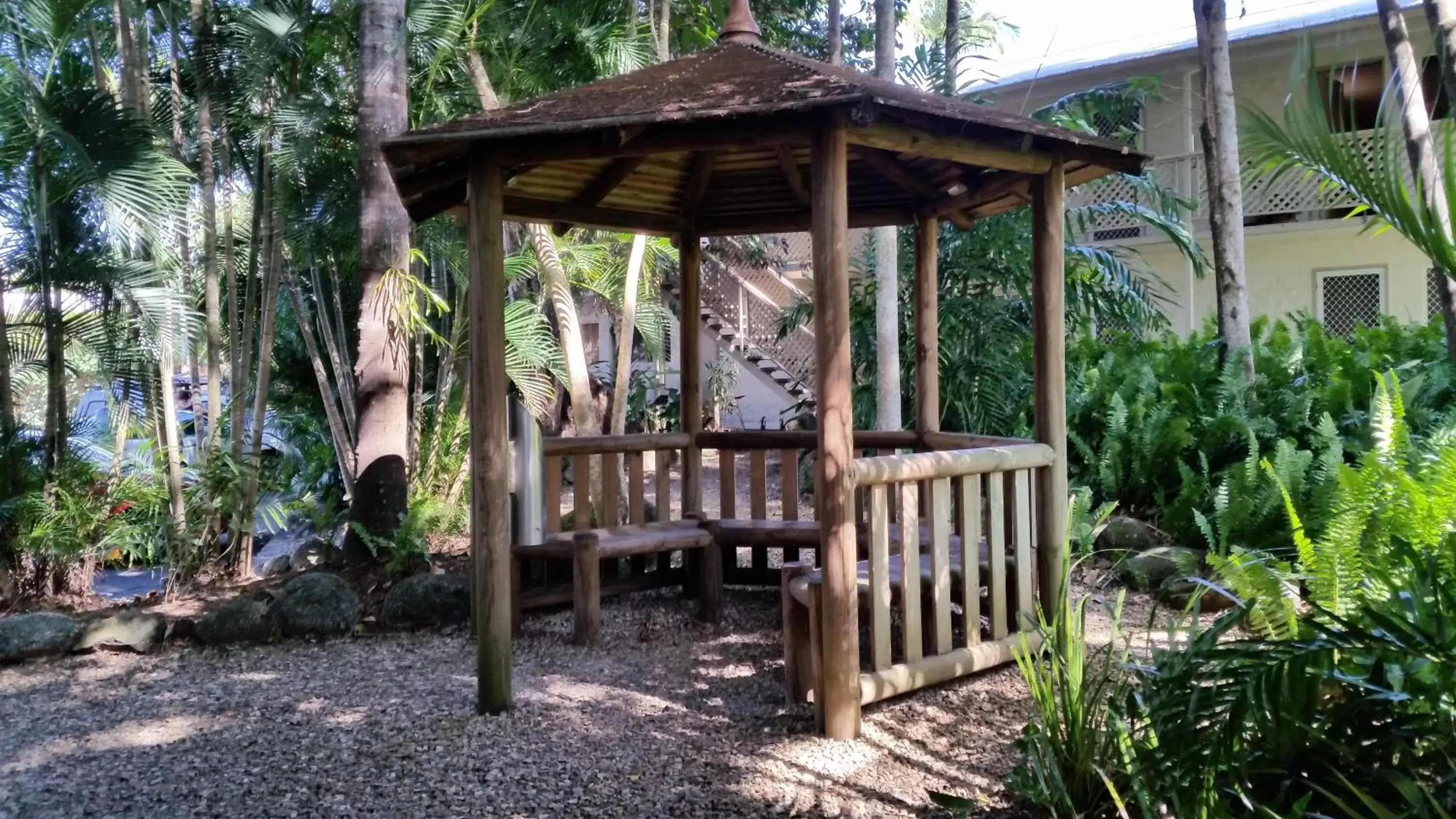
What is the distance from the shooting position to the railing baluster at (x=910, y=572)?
4453 millimetres

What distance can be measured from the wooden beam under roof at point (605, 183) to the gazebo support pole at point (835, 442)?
1979 mm

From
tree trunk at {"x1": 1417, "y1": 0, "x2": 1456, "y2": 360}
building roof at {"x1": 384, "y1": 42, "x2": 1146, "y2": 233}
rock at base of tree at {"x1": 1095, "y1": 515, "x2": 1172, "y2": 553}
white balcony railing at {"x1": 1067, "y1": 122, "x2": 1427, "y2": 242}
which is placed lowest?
rock at base of tree at {"x1": 1095, "y1": 515, "x2": 1172, "y2": 553}

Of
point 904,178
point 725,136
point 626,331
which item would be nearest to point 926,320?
point 904,178

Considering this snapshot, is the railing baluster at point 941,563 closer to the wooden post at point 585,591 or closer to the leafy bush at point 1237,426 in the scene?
the wooden post at point 585,591

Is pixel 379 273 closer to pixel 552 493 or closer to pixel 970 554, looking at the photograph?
pixel 552 493

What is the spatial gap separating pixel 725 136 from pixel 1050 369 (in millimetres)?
2008

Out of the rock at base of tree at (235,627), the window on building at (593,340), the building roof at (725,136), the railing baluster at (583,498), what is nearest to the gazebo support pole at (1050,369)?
the building roof at (725,136)

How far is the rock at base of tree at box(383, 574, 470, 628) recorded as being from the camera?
6.40m

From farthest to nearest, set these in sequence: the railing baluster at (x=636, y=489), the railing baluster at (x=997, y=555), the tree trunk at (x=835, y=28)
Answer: the tree trunk at (x=835, y=28), the railing baluster at (x=636, y=489), the railing baluster at (x=997, y=555)

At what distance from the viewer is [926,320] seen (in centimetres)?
647

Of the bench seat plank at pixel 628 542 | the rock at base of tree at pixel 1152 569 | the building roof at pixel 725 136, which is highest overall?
the building roof at pixel 725 136

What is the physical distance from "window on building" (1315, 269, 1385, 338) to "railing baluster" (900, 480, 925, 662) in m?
14.0

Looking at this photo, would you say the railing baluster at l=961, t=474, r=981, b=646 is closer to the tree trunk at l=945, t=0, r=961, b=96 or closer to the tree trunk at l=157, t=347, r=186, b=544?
the tree trunk at l=157, t=347, r=186, b=544

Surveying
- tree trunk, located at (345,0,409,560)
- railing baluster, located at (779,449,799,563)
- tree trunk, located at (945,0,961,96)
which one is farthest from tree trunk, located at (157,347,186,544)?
tree trunk, located at (945,0,961,96)
